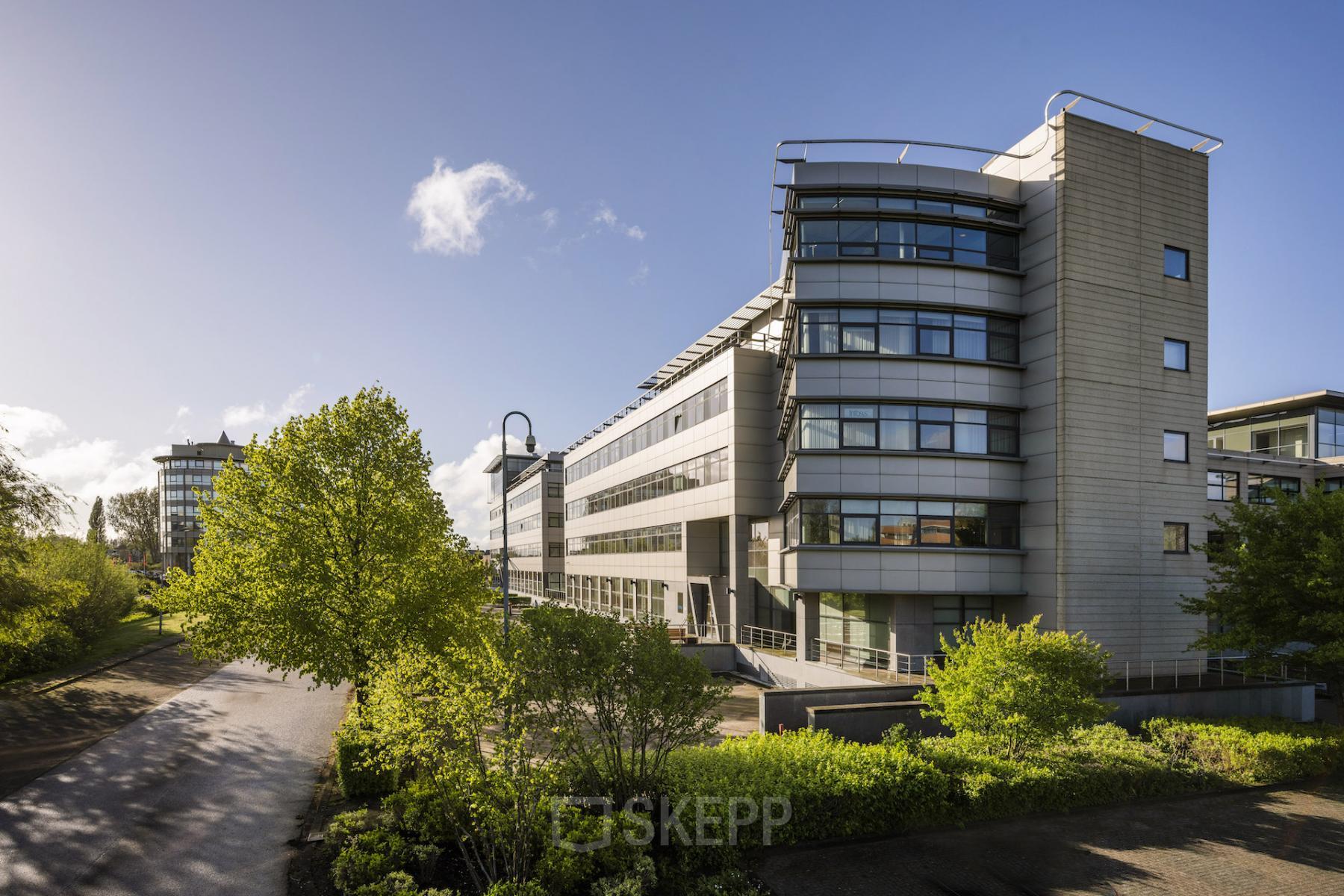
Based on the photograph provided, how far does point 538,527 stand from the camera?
84250 mm

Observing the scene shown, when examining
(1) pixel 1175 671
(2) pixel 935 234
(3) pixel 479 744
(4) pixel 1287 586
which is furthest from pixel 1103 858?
(2) pixel 935 234

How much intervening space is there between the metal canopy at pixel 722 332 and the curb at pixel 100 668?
29.1 metres

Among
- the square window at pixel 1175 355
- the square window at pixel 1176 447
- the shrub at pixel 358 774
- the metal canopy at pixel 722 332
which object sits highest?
the metal canopy at pixel 722 332

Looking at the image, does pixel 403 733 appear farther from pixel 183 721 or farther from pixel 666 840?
pixel 183 721

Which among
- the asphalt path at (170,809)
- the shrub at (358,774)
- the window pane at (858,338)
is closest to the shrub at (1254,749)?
the window pane at (858,338)

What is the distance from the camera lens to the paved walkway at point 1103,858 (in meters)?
13.1

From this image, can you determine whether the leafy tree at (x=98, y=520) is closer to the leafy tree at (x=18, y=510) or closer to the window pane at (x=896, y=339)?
the leafy tree at (x=18, y=510)

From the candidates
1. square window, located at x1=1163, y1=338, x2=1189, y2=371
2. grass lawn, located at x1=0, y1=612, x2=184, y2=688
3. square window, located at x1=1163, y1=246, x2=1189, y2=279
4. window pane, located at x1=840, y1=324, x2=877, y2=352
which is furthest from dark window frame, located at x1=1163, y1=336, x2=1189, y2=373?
grass lawn, located at x1=0, y1=612, x2=184, y2=688

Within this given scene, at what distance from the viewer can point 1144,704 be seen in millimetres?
23969

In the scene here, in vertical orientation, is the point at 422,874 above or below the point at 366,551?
below

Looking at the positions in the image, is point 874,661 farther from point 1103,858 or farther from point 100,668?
point 100,668

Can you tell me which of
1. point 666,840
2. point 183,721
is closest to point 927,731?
point 666,840

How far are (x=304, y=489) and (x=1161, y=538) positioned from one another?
30.1 m

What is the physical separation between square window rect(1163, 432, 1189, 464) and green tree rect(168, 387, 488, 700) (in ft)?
86.7
